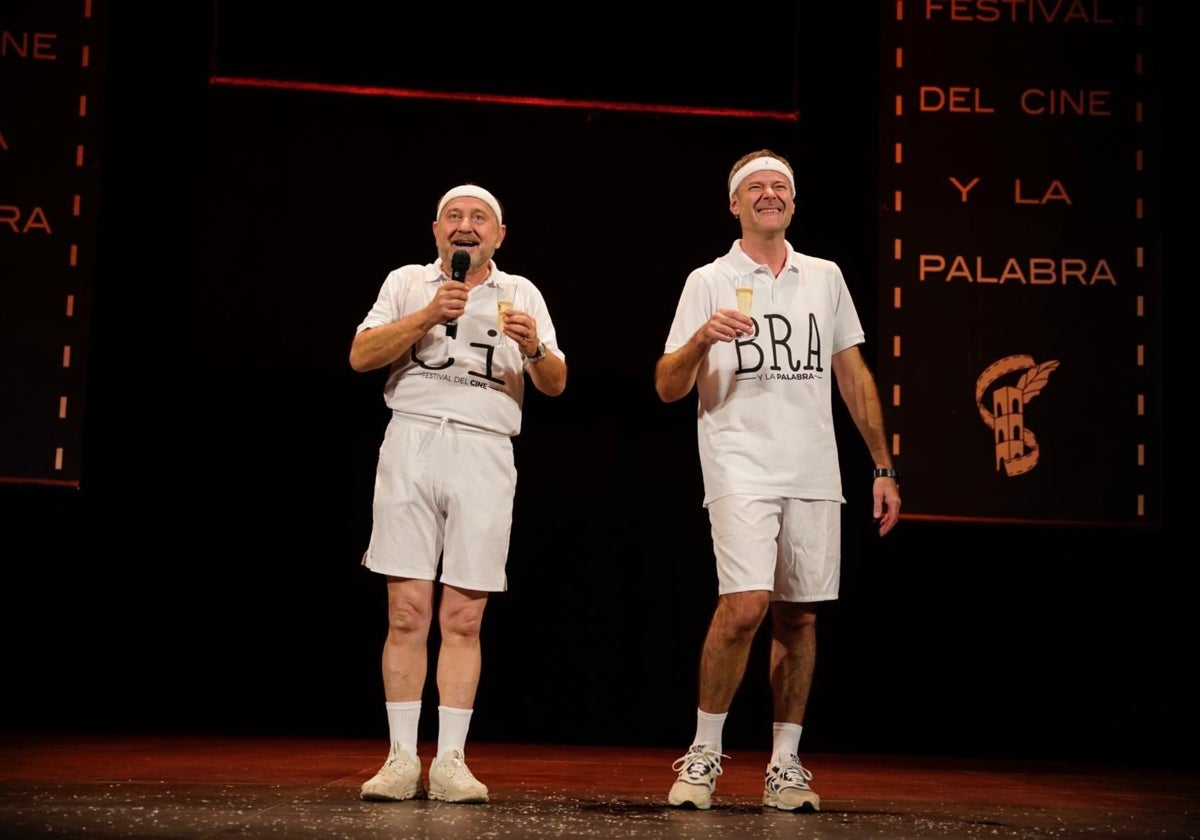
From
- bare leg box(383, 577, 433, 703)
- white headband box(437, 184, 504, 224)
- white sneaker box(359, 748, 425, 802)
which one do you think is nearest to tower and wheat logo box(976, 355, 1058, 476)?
white headband box(437, 184, 504, 224)

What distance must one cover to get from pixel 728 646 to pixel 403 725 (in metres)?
0.80

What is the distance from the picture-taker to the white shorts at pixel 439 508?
327 centimetres

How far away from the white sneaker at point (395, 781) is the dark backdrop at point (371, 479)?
1.96m

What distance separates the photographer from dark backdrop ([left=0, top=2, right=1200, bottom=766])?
16.6 feet

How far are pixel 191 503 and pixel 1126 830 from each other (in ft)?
11.3

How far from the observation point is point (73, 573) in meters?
5.01

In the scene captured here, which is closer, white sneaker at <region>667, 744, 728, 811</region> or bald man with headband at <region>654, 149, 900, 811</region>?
white sneaker at <region>667, 744, 728, 811</region>

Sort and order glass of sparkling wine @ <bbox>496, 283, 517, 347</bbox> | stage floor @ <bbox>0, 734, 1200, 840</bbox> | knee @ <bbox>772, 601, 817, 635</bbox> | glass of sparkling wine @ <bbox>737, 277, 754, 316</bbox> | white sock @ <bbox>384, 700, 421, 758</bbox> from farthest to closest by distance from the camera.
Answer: knee @ <bbox>772, 601, 817, 635</bbox>, glass of sparkling wine @ <bbox>496, 283, 517, 347</bbox>, white sock @ <bbox>384, 700, 421, 758</bbox>, glass of sparkling wine @ <bbox>737, 277, 754, 316</bbox>, stage floor @ <bbox>0, 734, 1200, 840</bbox>

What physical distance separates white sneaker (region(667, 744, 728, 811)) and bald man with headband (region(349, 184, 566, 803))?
0.46 metres

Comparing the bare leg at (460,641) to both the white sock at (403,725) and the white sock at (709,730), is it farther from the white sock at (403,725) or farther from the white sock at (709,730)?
the white sock at (709,730)

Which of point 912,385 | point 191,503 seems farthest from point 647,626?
point 191,503

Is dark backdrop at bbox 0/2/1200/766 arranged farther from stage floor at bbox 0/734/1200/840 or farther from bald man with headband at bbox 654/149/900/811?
bald man with headband at bbox 654/149/900/811

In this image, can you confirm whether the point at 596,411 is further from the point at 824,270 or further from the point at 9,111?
the point at 9,111

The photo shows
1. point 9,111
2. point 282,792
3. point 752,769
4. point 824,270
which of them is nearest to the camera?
point 282,792
